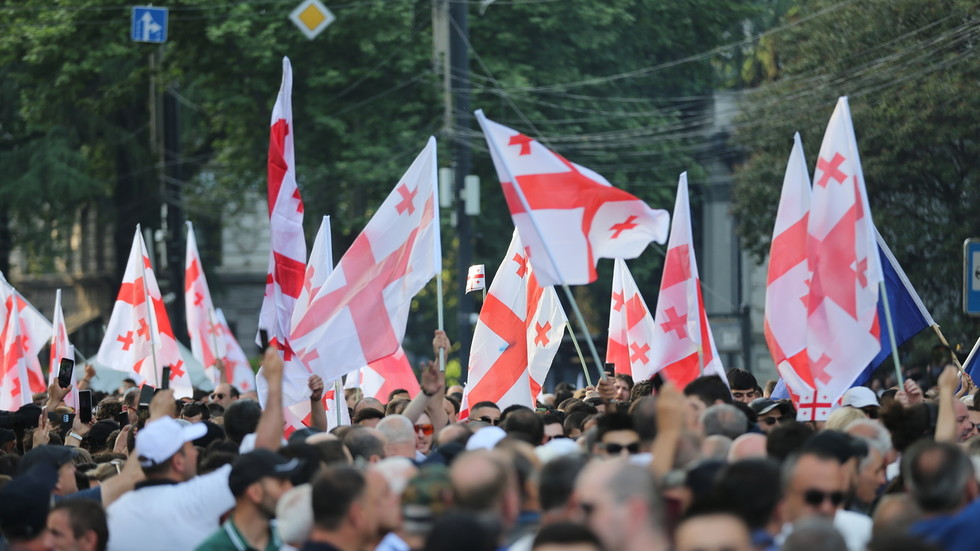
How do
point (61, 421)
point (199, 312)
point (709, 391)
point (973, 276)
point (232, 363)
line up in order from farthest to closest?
point (232, 363) < point (199, 312) < point (973, 276) < point (61, 421) < point (709, 391)

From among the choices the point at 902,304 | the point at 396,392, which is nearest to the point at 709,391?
the point at 902,304

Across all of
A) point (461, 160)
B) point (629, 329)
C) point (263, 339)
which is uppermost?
point (461, 160)

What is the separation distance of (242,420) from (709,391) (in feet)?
8.43

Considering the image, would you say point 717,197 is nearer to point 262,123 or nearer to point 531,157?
point 262,123

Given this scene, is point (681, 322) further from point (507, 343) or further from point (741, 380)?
point (507, 343)

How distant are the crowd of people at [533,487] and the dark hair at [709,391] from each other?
0.01 metres

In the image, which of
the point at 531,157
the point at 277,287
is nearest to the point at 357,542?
the point at 531,157

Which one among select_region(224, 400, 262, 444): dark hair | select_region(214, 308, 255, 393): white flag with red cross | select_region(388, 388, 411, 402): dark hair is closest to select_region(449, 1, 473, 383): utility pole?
select_region(214, 308, 255, 393): white flag with red cross

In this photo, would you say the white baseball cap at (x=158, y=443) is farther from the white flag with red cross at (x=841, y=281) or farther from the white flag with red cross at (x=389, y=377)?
the white flag with red cross at (x=389, y=377)

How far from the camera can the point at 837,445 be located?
6.25 metres

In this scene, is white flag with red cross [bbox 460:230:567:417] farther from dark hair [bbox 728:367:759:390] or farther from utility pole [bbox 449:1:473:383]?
utility pole [bbox 449:1:473:383]

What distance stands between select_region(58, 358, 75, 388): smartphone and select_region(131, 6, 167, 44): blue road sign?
13.8 m

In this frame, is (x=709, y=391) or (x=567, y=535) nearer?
(x=567, y=535)

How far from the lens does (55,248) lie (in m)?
38.6
